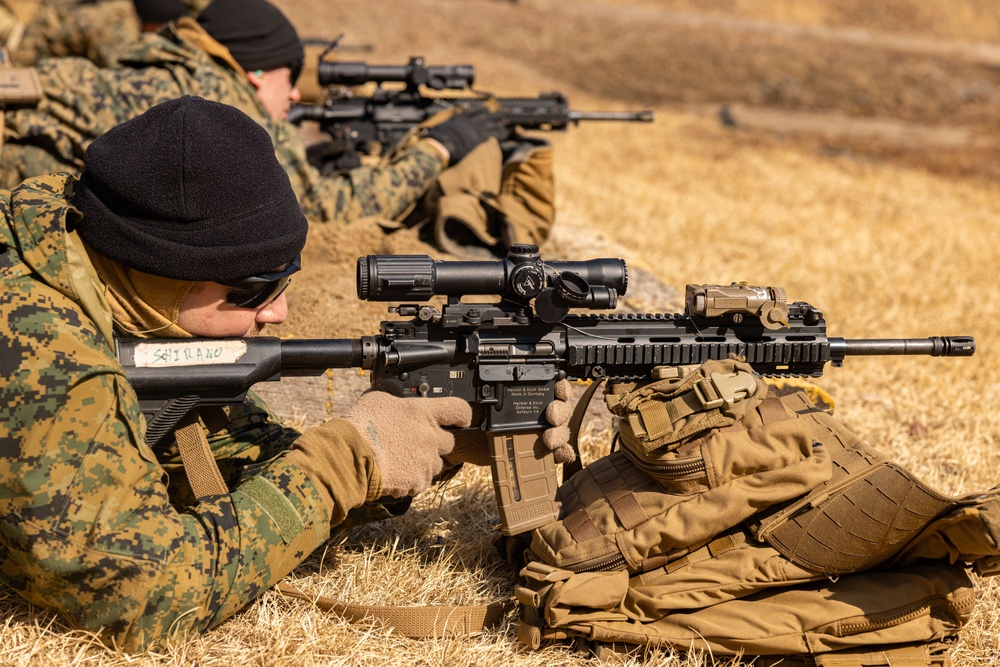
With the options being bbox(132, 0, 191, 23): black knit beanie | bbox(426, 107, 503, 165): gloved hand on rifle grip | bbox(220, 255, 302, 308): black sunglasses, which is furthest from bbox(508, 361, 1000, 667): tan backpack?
bbox(132, 0, 191, 23): black knit beanie

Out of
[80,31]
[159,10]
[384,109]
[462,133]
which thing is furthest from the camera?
[80,31]

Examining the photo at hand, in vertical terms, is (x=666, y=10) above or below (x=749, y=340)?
below

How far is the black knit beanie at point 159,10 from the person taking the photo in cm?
846

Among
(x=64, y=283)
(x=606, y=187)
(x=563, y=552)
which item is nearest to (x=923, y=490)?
(x=563, y=552)

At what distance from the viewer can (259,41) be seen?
7.09 meters

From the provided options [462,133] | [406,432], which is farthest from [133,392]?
[462,133]

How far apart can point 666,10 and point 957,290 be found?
3308 cm

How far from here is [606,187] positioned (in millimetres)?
12055

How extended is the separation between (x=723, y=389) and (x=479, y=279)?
93 cm

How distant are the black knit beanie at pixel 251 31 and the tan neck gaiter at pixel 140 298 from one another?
4560 mm

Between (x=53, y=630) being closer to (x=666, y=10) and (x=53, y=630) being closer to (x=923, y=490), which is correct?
(x=923, y=490)

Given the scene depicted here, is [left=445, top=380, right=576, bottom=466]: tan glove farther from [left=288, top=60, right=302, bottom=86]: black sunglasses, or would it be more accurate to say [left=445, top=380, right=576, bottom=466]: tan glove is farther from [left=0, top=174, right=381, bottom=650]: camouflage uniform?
[left=288, top=60, right=302, bottom=86]: black sunglasses

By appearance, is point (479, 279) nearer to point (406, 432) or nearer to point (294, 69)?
point (406, 432)

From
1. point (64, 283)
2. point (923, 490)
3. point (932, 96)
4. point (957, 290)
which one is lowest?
point (932, 96)
